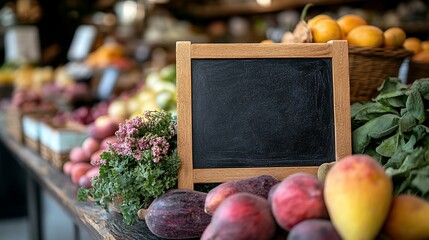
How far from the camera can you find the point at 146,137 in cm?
137

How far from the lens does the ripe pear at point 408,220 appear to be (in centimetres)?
91

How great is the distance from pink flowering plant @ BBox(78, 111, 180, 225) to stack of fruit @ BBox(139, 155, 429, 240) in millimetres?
366

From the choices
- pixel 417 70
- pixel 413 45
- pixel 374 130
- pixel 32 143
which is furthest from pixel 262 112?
pixel 32 143

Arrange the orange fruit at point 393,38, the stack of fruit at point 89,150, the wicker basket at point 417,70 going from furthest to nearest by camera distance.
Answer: the stack of fruit at point 89,150 → the wicker basket at point 417,70 → the orange fruit at point 393,38

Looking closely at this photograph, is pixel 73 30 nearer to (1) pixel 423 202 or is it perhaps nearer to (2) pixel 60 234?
(2) pixel 60 234

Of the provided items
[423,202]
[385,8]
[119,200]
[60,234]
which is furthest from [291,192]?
[385,8]

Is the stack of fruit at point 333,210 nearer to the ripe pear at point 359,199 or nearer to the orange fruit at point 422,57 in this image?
the ripe pear at point 359,199

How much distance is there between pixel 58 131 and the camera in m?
2.52

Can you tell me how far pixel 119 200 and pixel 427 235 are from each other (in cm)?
80

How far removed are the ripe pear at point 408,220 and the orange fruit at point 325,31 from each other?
870 mm

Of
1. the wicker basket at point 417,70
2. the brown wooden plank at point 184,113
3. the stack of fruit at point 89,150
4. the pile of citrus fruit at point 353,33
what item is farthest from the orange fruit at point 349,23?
the stack of fruit at point 89,150

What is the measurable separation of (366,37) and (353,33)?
2.0 inches

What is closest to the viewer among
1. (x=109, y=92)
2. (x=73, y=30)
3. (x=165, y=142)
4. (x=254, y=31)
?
(x=165, y=142)

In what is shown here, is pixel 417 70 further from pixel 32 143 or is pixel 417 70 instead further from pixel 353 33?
pixel 32 143
